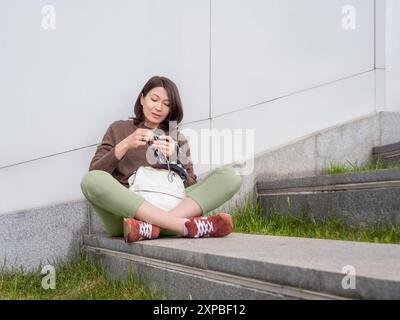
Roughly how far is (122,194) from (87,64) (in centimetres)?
80

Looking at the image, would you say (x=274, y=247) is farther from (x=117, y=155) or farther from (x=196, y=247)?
(x=117, y=155)

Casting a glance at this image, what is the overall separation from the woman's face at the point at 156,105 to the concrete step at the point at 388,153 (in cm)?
116

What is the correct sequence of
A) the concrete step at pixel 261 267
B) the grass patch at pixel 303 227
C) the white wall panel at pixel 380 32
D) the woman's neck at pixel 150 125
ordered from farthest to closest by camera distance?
the white wall panel at pixel 380 32, the woman's neck at pixel 150 125, the grass patch at pixel 303 227, the concrete step at pixel 261 267

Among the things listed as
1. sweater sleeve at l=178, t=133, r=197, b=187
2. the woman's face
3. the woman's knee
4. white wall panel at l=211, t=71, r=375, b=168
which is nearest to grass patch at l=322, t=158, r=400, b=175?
white wall panel at l=211, t=71, r=375, b=168

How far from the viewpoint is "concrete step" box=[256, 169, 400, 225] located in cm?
182

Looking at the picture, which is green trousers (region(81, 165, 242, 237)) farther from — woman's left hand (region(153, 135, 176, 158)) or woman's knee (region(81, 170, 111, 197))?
woman's left hand (region(153, 135, 176, 158))

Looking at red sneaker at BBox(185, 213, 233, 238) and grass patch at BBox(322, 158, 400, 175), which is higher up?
grass patch at BBox(322, 158, 400, 175)

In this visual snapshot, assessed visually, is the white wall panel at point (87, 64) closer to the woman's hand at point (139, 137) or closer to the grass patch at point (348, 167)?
the woman's hand at point (139, 137)

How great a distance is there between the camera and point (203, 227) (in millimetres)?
1725

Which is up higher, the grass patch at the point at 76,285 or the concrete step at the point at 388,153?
the concrete step at the point at 388,153

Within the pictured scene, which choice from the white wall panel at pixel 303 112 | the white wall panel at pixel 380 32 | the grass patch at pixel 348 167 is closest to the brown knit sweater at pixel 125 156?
the white wall panel at pixel 303 112

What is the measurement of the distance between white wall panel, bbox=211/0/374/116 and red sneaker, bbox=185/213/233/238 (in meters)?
0.97

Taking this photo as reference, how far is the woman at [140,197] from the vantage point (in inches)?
68.2

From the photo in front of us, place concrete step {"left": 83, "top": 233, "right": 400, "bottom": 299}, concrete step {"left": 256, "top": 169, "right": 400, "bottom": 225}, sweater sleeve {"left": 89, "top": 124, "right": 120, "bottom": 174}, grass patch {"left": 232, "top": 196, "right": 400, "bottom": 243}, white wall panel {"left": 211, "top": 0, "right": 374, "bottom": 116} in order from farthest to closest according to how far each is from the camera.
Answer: white wall panel {"left": 211, "top": 0, "right": 374, "bottom": 116} < sweater sleeve {"left": 89, "top": 124, "right": 120, "bottom": 174} < concrete step {"left": 256, "top": 169, "right": 400, "bottom": 225} < grass patch {"left": 232, "top": 196, "right": 400, "bottom": 243} < concrete step {"left": 83, "top": 233, "right": 400, "bottom": 299}
